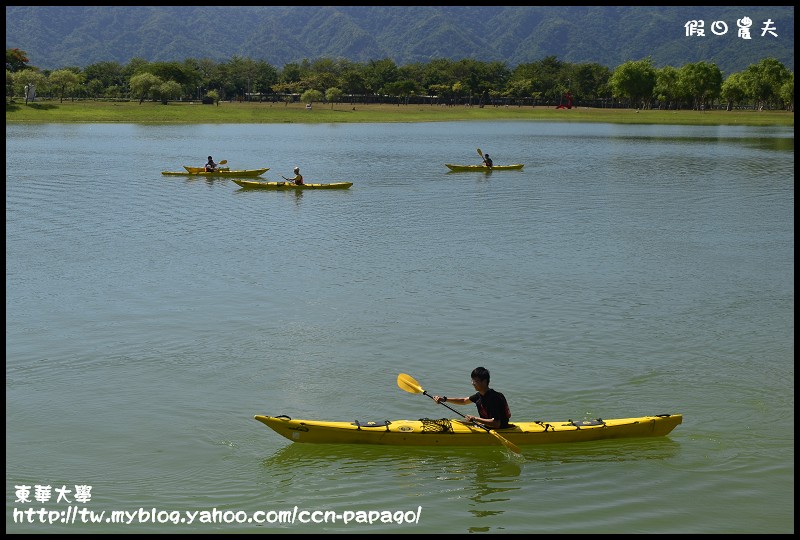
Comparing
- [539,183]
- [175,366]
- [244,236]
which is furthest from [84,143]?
[175,366]

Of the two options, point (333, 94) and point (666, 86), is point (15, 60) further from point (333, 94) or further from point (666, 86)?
point (666, 86)

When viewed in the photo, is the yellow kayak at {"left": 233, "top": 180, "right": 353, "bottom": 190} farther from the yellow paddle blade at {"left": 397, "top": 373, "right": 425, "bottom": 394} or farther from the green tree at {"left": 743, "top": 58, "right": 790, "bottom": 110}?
the green tree at {"left": 743, "top": 58, "right": 790, "bottom": 110}

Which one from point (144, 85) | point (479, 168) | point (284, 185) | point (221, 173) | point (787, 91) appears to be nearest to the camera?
point (284, 185)

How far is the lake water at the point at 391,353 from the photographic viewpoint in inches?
510

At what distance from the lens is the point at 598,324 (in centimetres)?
2117

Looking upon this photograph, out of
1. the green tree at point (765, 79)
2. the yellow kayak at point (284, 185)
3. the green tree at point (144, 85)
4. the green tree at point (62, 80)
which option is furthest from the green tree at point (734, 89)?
the yellow kayak at point (284, 185)

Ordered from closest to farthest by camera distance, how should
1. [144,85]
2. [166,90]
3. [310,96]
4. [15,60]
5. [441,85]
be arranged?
1. [144,85]
2. [166,90]
3. [15,60]
4. [310,96]
5. [441,85]

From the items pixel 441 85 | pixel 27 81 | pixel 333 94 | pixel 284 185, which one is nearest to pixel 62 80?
pixel 27 81

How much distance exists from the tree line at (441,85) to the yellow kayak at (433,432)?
121448 millimetres

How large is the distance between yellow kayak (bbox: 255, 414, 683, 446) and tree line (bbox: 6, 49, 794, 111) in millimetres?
121448

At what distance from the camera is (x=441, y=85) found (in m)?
174

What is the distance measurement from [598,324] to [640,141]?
2757 inches

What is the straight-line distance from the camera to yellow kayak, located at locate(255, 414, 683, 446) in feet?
45.8

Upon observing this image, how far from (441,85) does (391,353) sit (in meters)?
160
